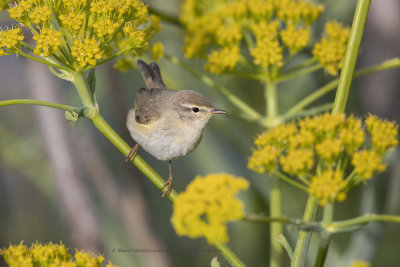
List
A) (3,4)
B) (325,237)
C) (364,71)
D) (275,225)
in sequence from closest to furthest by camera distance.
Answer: (325,237)
(3,4)
(275,225)
(364,71)

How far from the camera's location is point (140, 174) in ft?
13.9

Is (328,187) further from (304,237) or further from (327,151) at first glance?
(304,237)

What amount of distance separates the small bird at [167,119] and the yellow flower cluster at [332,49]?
705 millimetres

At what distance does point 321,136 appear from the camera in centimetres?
213

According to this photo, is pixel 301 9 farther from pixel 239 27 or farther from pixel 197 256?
pixel 197 256

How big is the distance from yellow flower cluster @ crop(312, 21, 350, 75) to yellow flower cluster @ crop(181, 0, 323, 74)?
99mm

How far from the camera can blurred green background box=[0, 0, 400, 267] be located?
3.52 meters

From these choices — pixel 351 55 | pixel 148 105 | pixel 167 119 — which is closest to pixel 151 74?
pixel 148 105

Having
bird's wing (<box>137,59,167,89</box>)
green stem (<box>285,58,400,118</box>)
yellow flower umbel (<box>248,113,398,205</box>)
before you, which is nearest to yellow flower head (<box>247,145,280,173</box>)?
yellow flower umbel (<box>248,113,398,205</box>)

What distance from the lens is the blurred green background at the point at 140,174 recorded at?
3.52 m

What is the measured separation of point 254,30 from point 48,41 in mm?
1407

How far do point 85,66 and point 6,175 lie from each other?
3010mm

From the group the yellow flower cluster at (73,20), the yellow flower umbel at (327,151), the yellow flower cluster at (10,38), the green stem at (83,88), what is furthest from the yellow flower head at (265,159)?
the yellow flower cluster at (10,38)

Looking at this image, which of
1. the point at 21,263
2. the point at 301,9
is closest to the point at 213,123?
the point at 301,9
